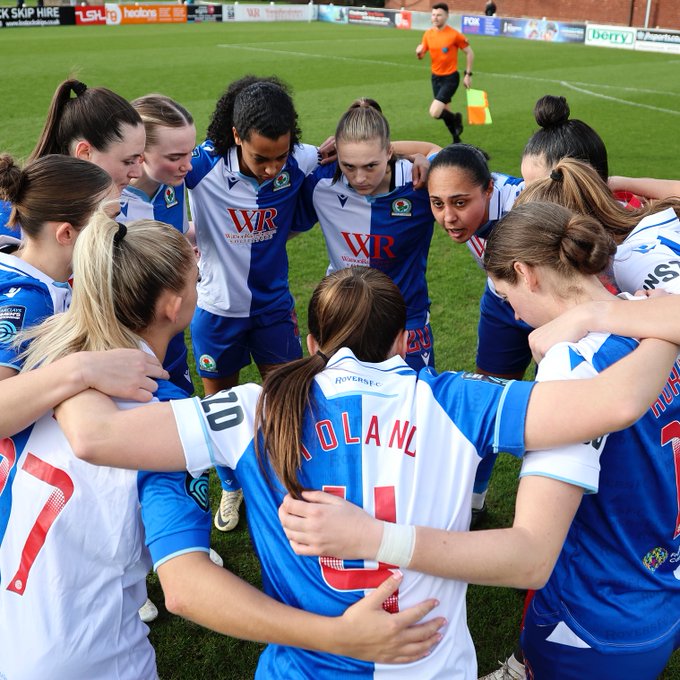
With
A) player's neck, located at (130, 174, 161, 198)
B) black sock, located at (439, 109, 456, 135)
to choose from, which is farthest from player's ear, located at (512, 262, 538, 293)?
black sock, located at (439, 109, 456, 135)

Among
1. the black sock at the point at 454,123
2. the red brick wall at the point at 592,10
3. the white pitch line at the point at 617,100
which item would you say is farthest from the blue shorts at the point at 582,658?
the red brick wall at the point at 592,10

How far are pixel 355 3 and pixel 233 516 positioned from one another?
48.0 metres

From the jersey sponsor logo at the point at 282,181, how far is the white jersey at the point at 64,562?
242 centimetres

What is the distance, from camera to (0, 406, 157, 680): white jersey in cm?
189

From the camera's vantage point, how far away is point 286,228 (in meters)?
4.29

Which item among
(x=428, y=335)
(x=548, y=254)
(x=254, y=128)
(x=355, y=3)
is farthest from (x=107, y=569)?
(x=355, y=3)

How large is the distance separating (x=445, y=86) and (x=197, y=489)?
13.7 metres

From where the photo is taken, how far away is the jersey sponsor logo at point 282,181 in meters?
4.07

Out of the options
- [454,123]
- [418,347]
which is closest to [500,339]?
[418,347]

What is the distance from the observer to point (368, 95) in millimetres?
17094

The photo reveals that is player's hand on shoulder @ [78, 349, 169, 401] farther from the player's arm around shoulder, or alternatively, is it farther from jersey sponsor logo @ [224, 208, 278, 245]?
jersey sponsor logo @ [224, 208, 278, 245]

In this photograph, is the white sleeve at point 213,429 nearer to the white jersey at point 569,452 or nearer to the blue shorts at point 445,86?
the white jersey at point 569,452

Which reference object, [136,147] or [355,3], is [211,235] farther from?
[355,3]

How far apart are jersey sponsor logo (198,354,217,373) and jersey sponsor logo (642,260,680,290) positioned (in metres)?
2.60
